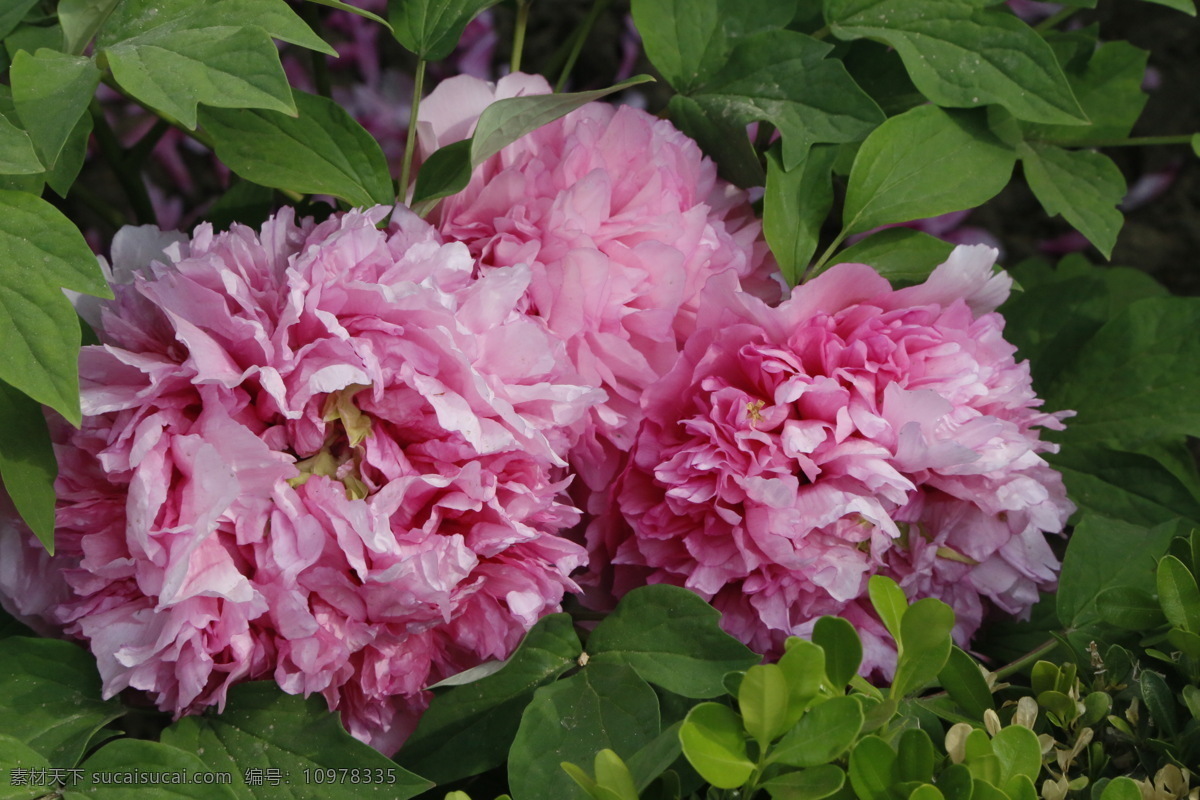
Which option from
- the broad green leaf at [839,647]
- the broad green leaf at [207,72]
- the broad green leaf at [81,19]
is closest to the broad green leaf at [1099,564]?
the broad green leaf at [839,647]

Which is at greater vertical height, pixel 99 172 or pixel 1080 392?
pixel 1080 392

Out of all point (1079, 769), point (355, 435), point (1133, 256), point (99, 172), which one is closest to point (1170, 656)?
point (1079, 769)

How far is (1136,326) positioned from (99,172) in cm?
108

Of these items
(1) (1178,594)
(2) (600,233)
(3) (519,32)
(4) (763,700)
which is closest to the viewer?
(4) (763,700)

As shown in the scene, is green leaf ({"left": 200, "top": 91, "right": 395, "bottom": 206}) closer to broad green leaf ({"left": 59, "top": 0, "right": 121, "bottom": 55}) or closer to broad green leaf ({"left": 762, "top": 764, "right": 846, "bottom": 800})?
broad green leaf ({"left": 59, "top": 0, "right": 121, "bottom": 55})

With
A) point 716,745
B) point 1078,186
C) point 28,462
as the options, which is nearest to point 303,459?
point 28,462

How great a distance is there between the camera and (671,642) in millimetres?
551

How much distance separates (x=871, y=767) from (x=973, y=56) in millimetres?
430

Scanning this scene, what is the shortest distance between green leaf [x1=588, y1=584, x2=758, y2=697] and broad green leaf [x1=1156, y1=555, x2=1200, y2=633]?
0.58 feet

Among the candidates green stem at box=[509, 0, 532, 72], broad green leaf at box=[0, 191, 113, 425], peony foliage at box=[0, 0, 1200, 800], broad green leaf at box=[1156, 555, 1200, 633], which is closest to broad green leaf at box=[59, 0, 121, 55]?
peony foliage at box=[0, 0, 1200, 800]

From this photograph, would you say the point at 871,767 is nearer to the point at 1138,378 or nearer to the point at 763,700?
the point at 763,700

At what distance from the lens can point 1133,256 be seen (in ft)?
3.97

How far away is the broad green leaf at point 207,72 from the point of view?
0.48 metres

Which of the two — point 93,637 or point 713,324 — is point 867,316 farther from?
point 93,637
